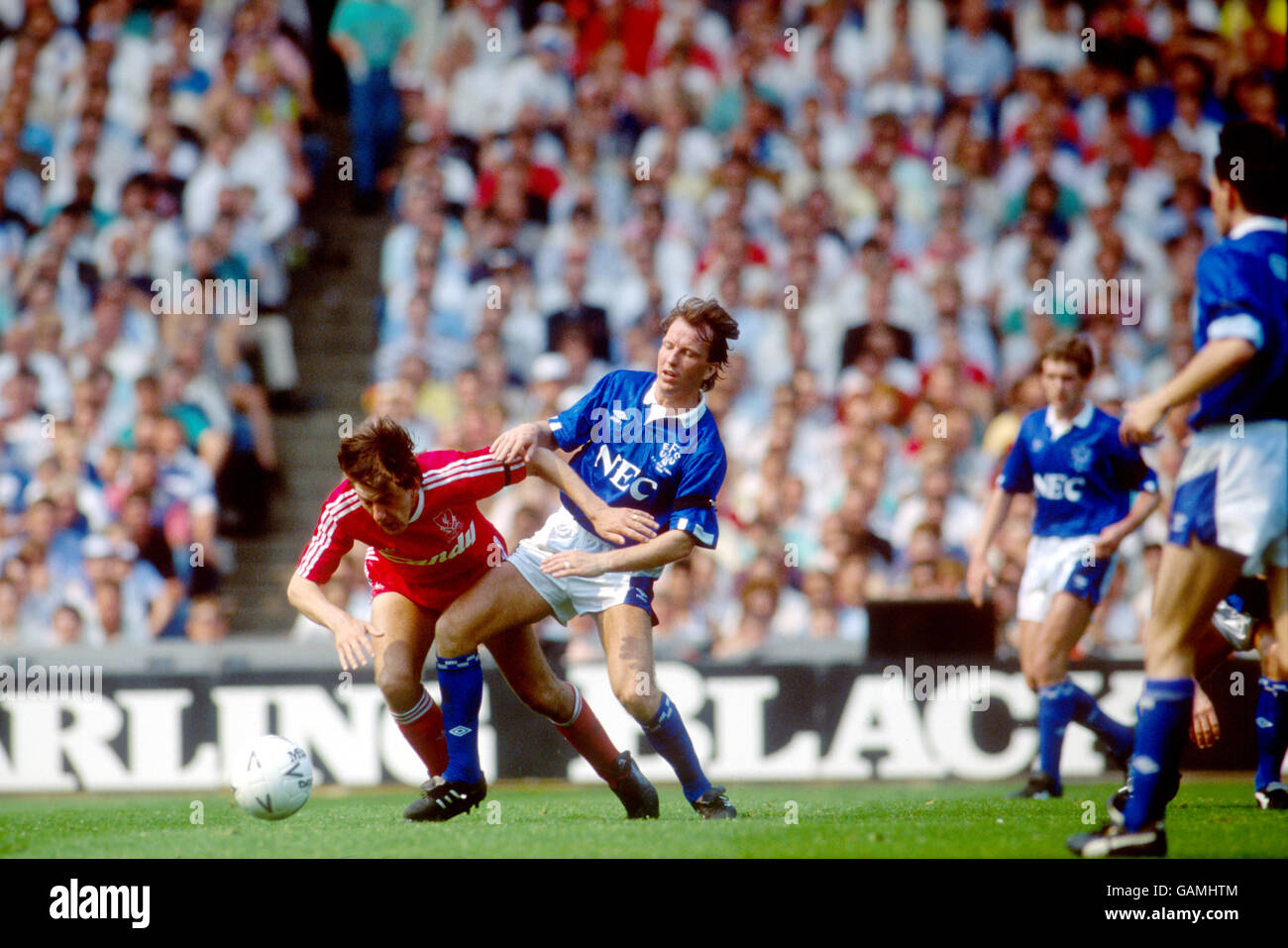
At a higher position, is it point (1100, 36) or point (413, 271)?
point (1100, 36)

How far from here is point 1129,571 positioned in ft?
34.7

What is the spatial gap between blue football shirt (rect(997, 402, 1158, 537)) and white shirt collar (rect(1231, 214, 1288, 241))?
88.7 inches

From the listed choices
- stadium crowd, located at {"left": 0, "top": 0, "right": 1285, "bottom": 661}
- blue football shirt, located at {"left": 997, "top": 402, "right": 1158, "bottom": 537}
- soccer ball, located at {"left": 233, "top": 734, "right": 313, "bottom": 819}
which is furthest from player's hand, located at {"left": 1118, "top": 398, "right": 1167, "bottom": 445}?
stadium crowd, located at {"left": 0, "top": 0, "right": 1285, "bottom": 661}

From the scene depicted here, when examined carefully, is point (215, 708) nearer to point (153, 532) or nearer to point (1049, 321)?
point (153, 532)

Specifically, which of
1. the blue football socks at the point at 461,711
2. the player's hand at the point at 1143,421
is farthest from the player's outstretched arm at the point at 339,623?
the player's hand at the point at 1143,421

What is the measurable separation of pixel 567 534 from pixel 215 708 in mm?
3771

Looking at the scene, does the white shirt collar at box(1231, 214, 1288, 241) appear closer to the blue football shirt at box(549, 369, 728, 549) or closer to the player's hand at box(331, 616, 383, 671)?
the blue football shirt at box(549, 369, 728, 549)

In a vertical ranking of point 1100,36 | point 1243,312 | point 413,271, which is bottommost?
point 1243,312

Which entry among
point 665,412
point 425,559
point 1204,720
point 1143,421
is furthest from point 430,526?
point 1204,720

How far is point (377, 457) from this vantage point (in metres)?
5.77

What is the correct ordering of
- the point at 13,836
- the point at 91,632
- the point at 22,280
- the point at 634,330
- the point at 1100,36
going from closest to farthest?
the point at 13,836 < the point at 91,632 < the point at 634,330 < the point at 22,280 < the point at 1100,36

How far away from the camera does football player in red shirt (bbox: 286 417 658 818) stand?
19.2 feet

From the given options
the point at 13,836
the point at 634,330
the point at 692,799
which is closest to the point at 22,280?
the point at 634,330

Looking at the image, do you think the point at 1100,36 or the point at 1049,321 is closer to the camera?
the point at 1049,321
